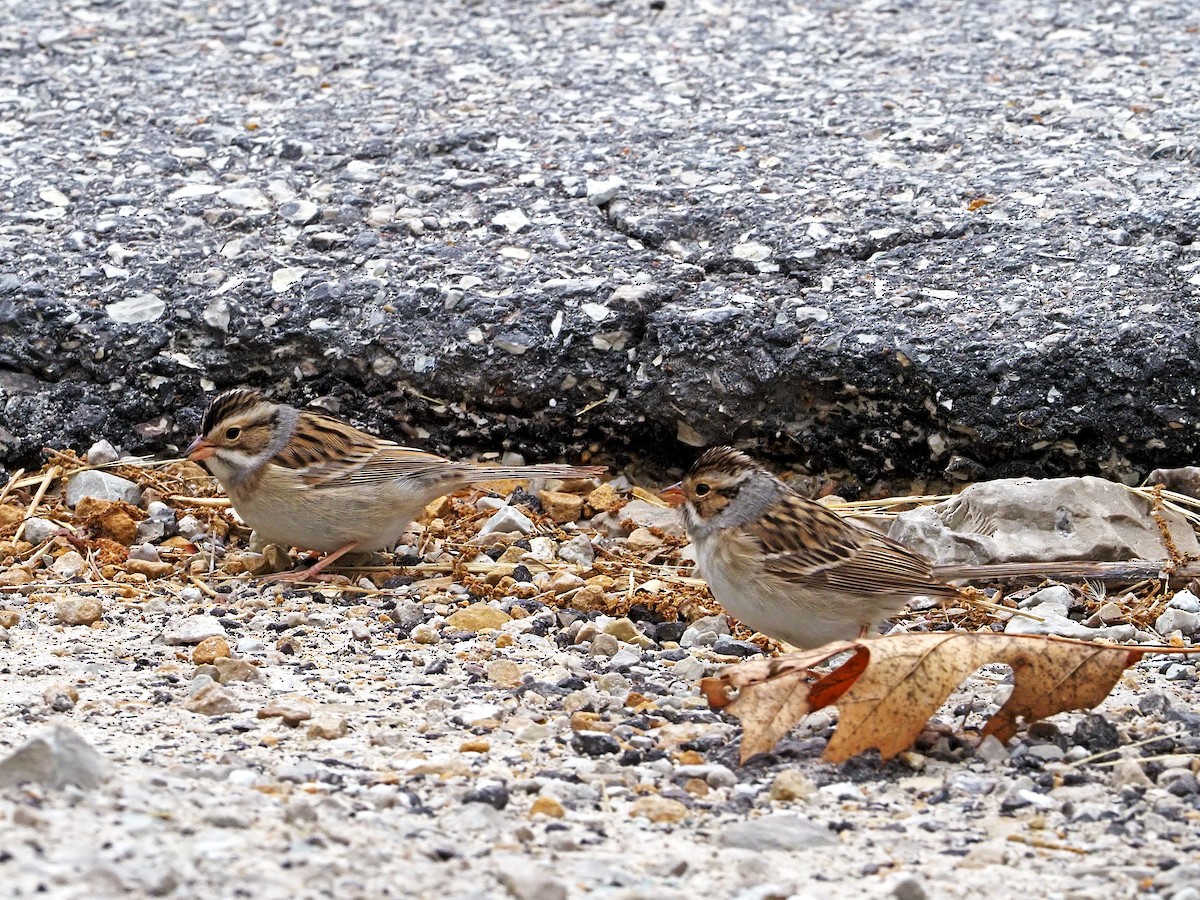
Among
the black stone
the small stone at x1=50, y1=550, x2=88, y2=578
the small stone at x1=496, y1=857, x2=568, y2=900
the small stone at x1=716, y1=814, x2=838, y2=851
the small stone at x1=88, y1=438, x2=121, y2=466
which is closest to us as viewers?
the small stone at x1=496, y1=857, x2=568, y2=900

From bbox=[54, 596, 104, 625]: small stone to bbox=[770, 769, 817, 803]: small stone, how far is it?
2354 mm

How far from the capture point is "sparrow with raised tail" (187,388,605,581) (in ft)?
18.2

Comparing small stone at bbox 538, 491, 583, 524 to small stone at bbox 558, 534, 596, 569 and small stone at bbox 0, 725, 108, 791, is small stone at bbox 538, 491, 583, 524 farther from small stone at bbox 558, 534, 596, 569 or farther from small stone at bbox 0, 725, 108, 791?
small stone at bbox 0, 725, 108, 791

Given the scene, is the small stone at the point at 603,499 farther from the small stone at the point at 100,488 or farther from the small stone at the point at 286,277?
the small stone at the point at 100,488

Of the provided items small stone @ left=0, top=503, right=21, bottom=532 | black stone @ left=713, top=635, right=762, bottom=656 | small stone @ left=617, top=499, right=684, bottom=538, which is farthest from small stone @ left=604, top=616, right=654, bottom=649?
small stone @ left=0, top=503, right=21, bottom=532

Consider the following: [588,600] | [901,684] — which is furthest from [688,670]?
[901,684]

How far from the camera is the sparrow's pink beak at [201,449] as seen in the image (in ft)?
18.4

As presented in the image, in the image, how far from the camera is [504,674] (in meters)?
4.44

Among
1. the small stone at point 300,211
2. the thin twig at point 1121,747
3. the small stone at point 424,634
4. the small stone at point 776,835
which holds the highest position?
the small stone at point 300,211

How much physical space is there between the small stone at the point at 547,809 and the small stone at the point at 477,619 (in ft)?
5.11

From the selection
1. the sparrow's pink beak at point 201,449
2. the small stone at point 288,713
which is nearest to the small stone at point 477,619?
the small stone at point 288,713

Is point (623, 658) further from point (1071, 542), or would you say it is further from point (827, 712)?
point (1071, 542)

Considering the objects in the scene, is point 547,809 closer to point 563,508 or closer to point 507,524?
point 507,524

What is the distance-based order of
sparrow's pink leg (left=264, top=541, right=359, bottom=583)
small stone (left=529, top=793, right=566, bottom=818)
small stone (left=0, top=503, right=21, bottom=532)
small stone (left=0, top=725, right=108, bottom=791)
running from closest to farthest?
1. small stone (left=0, top=725, right=108, bottom=791)
2. small stone (left=529, top=793, right=566, bottom=818)
3. sparrow's pink leg (left=264, top=541, right=359, bottom=583)
4. small stone (left=0, top=503, right=21, bottom=532)
